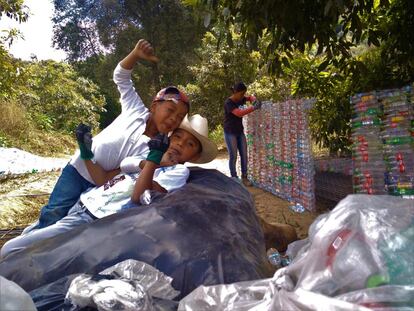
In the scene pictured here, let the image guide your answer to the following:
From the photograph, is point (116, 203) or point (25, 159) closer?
point (116, 203)

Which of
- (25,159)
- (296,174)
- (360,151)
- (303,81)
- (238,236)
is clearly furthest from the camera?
(25,159)

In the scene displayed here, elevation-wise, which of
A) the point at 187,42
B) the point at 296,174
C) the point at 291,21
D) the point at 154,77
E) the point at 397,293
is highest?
the point at 187,42

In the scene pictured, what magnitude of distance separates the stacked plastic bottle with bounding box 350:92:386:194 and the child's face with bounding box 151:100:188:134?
241 cm

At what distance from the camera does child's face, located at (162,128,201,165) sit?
252cm

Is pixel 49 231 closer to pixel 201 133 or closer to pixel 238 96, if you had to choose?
pixel 201 133

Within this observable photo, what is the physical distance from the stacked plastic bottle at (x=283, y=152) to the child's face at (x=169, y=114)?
112 inches

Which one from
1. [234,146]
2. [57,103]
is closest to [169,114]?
[234,146]

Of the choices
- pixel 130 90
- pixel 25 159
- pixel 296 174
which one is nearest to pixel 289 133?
pixel 296 174

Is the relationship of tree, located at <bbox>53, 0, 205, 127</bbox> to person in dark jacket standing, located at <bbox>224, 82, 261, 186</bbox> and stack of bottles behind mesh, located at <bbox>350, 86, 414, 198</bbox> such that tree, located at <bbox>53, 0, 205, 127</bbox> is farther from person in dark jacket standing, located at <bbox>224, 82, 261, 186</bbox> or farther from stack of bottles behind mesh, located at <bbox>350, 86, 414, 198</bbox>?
stack of bottles behind mesh, located at <bbox>350, 86, 414, 198</bbox>

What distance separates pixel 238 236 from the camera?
1802mm

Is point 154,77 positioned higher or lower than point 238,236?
higher

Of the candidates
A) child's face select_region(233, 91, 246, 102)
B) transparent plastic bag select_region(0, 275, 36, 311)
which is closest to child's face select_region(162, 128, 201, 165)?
transparent plastic bag select_region(0, 275, 36, 311)

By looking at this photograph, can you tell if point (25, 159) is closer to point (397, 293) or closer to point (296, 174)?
point (296, 174)

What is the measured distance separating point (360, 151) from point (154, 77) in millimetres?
14471
